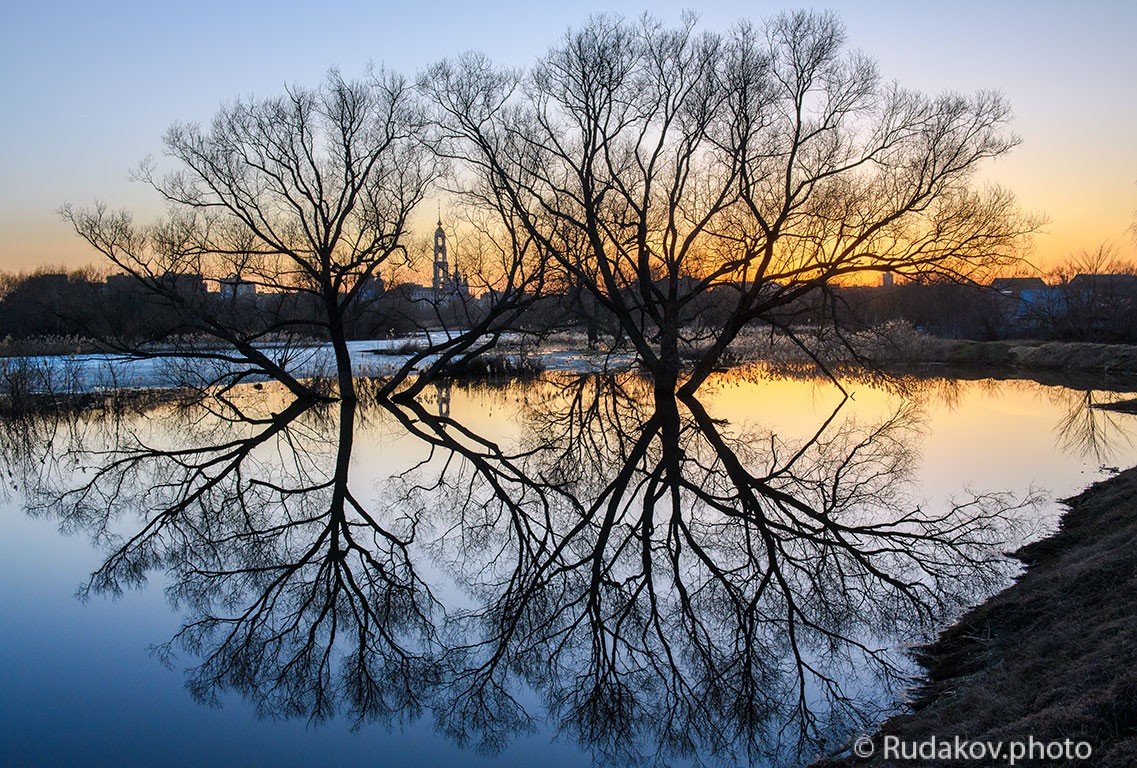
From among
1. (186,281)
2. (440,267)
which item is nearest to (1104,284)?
(440,267)

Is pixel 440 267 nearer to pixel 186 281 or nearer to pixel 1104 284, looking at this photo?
pixel 186 281

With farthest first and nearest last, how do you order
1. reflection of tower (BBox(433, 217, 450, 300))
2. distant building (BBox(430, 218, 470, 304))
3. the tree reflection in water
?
reflection of tower (BBox(433, 217, 450, 300)) → distant building (BBox(430, 218, 470, 304)) → the tree reflection in water

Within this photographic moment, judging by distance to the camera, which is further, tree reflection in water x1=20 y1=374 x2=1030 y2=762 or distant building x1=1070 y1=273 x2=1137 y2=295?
distant building x1=1070 y1=273 x2=1137 y2=295

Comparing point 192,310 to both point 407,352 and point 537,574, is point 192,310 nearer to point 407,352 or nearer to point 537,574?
point 537,574

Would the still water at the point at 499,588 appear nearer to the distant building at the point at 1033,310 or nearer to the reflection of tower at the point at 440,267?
the reflection of tower at the point at 440,267

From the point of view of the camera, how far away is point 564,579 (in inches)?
310

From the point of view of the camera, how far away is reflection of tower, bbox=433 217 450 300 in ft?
83.7

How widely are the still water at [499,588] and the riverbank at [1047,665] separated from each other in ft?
1.03

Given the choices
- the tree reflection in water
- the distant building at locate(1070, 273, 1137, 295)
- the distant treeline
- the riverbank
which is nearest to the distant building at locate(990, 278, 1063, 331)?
the distant treeline

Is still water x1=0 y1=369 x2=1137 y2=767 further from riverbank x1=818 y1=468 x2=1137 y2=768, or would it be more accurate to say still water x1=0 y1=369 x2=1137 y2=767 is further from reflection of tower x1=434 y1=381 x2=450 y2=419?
reflection of tower x1=434 y1=381 x2=450 y2=419

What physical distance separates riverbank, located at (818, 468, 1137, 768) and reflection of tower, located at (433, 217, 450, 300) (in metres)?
19.1

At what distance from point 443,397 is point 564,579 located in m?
17.4

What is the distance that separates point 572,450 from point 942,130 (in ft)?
39.9

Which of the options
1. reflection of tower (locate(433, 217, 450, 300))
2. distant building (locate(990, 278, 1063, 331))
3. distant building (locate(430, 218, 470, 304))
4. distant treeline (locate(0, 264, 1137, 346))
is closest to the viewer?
distant building (locate(430, 218, 470, 304))
